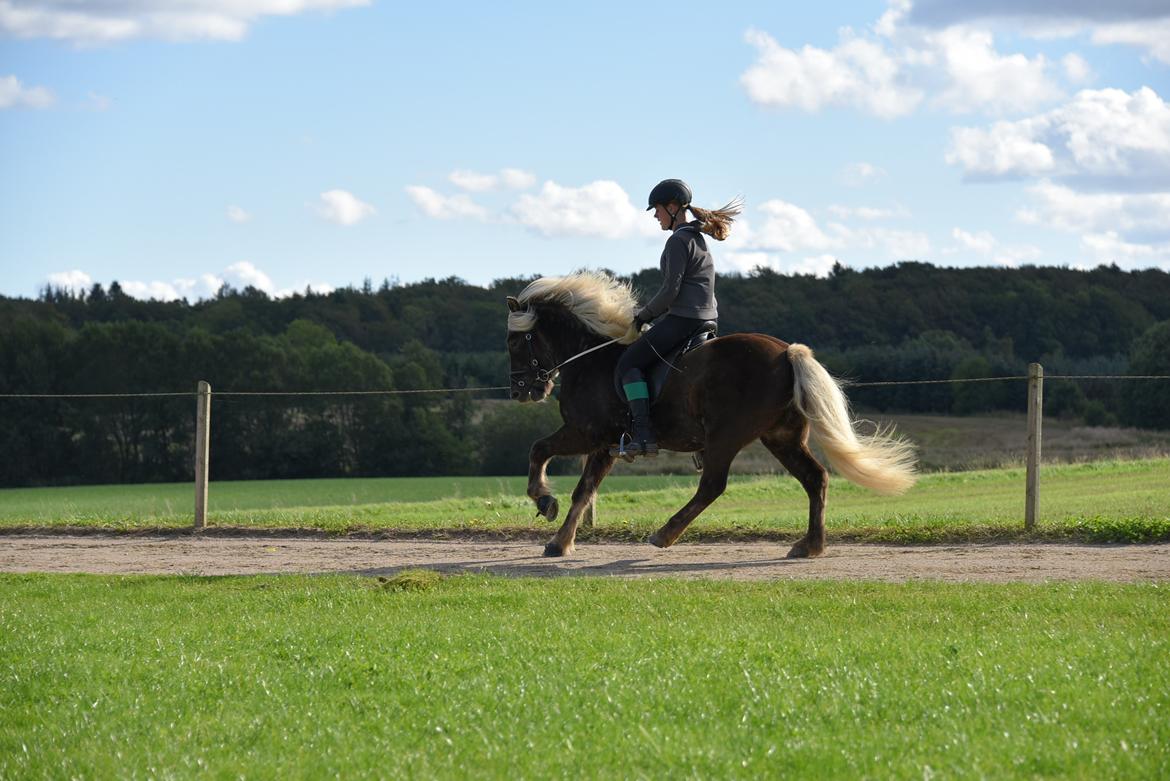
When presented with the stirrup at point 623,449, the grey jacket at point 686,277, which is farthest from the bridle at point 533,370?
the grey jacket at point 686,277

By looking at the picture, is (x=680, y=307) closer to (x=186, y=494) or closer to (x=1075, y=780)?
(x=1075, y=780)

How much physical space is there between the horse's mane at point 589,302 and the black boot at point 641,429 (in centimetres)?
89

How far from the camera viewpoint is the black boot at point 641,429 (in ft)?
39.0

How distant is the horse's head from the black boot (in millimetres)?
1244

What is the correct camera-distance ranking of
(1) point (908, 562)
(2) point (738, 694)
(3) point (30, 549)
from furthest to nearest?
1. (3) point (30, 549)
2. (1) point (908, 562)
3. (2) point (738, 694)

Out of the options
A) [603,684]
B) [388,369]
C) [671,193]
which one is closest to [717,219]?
[671,193]

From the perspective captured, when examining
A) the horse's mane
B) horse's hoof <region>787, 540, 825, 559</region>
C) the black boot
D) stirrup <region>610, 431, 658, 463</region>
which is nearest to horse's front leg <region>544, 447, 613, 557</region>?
stirrup <region>610, 431, 658, 463</region>

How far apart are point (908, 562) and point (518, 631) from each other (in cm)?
480

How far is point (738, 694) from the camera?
6191 millimetres

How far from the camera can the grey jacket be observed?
11.8 metres

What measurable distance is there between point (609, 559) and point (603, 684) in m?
5.73

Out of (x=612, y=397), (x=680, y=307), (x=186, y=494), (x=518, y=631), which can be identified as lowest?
(x=186, y=494)

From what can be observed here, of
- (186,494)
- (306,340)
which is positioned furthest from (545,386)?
(306,340)

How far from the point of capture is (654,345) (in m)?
12.0
